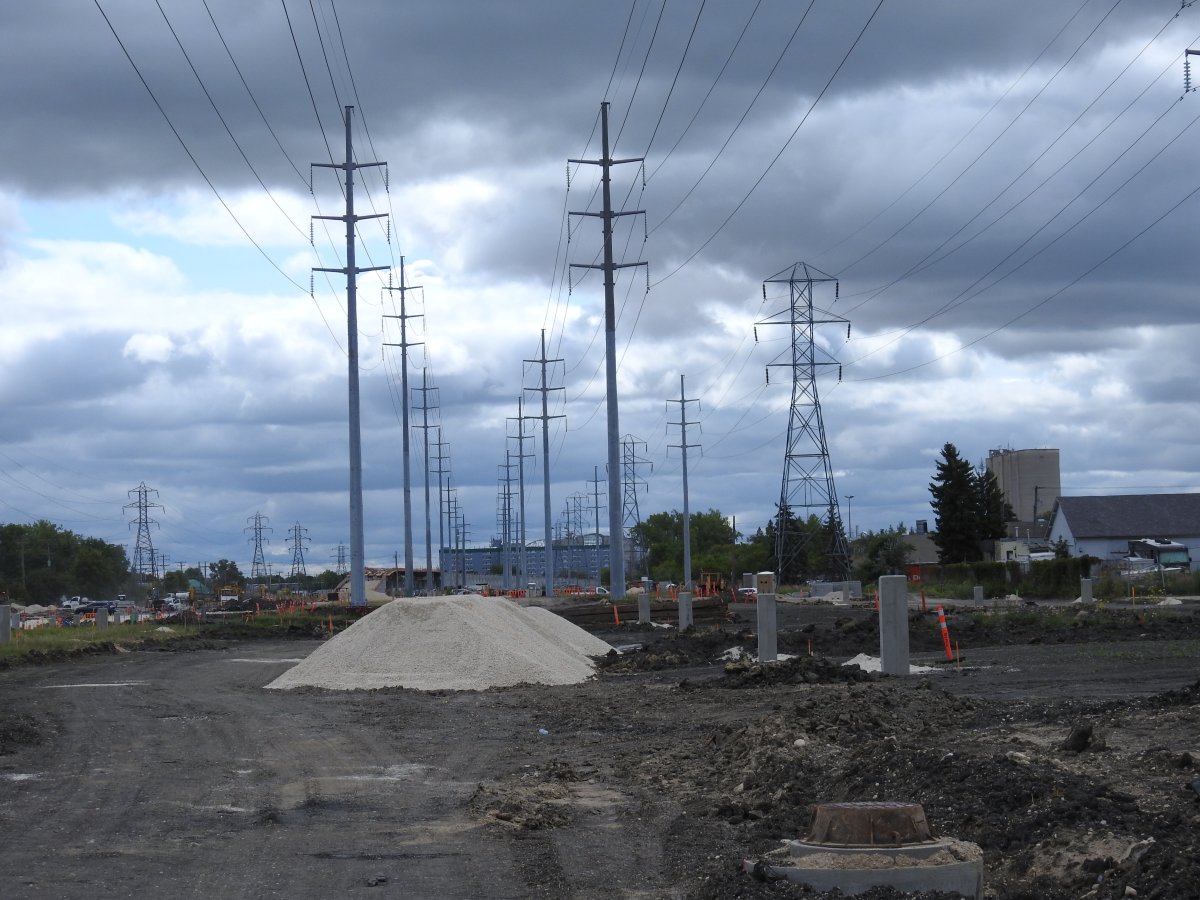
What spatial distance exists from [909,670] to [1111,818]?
15.2 meters

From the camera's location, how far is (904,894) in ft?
24.3

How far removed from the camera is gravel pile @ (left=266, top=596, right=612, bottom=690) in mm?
27250

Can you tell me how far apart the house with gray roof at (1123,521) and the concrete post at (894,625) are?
2993 inches

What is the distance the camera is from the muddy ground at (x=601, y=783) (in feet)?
28.7

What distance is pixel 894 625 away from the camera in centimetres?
2250

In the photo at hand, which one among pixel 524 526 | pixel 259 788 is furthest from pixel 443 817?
pixel 524 526

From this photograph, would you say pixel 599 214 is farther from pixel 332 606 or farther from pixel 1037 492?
pixel 1037 492

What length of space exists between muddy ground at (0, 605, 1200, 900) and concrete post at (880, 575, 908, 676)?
2.31 feet

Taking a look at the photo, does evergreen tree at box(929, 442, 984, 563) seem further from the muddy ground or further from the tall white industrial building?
the muddy ground

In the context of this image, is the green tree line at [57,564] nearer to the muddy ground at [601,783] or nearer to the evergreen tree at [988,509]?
the evergreen tree at [988,509]

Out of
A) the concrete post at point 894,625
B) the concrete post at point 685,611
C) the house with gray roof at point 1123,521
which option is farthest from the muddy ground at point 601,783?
the house with gray roof at point 1123,521

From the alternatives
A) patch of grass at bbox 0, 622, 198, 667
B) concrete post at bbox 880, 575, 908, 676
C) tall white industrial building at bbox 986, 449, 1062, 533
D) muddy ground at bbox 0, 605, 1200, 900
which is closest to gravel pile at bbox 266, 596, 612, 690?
muddy ground at bbox 0, 605, 1200, 900

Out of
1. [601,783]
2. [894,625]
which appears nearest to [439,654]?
[894,625]

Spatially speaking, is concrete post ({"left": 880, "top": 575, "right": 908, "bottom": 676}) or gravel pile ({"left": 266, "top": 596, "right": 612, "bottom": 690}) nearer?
concrete post ({"left": 880, "top": 575, "right": 908, "bottom": 676})
